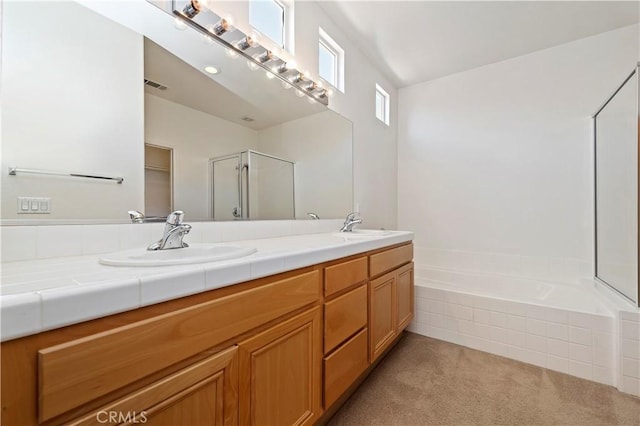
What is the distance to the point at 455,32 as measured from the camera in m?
2.33

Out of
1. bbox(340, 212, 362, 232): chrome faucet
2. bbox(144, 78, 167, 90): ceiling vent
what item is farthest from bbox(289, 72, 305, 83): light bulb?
bbox(340, 212, 362, 232): chrome faucet

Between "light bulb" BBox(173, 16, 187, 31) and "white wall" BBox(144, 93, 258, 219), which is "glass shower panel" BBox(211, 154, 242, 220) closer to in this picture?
"white wall" BBox(144, 93, 258, 219)

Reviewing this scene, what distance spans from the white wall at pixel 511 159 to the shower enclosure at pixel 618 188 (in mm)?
134

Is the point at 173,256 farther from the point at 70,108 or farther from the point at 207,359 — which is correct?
the point at 70,108

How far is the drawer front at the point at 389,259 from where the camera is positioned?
1.51m

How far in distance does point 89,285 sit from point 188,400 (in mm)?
365

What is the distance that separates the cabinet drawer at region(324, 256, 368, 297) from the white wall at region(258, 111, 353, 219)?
26.6 inches

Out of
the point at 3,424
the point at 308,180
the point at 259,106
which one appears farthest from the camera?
the point at 308,180

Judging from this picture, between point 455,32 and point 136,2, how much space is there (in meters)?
2.36

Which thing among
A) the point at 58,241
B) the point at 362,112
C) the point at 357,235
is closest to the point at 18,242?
the point at 58,241

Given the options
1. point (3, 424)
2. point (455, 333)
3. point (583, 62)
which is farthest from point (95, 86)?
point (583, 62)

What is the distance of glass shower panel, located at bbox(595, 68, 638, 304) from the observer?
5.75 feet

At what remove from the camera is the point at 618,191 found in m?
1.96

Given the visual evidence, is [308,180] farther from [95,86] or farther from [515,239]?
[515,239]
